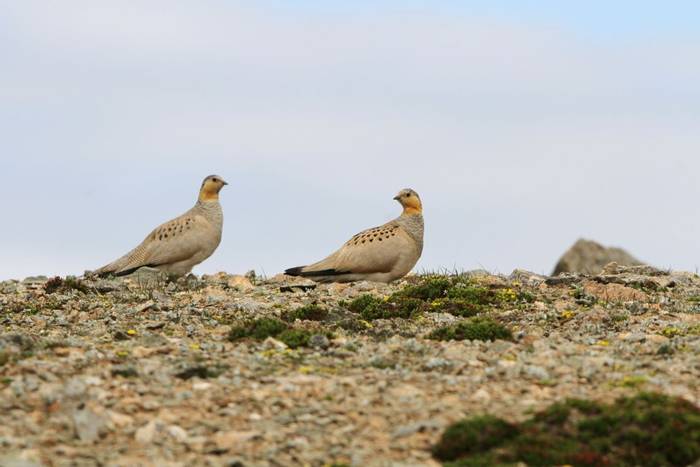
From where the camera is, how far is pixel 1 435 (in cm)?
1352

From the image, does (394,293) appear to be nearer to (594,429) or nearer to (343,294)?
(343,294)

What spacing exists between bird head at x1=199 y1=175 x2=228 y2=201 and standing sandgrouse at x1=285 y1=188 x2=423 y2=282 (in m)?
3.30

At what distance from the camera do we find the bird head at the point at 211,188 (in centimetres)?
3033

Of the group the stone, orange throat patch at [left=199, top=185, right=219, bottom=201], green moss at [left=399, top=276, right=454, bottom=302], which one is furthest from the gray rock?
orange throat patch at [left=199, top=185, right=219, bottom=201]

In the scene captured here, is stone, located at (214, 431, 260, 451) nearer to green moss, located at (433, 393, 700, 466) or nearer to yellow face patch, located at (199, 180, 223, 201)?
green moss, located at (433, 393, 700, 466)

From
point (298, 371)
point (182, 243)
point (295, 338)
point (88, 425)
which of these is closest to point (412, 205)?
point (182, 243)

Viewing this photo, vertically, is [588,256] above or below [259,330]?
above

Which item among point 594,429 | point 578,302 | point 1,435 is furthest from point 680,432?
point 578,302

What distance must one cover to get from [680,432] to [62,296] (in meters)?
16.3

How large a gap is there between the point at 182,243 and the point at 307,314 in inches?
271

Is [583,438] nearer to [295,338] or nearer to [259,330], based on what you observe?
[295,338]

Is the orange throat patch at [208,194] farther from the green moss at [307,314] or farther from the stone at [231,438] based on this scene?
the stone at [231,438]

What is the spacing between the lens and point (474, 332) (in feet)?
65.6

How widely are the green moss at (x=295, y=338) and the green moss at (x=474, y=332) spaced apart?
7.54ft
